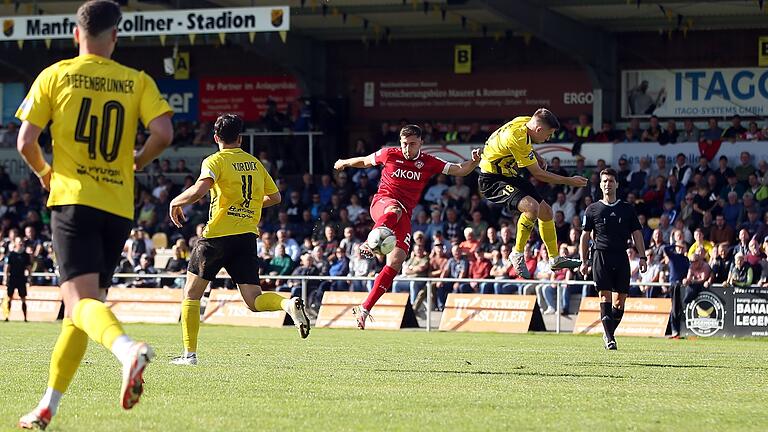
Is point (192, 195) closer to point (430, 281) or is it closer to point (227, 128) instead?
point (227, 128)

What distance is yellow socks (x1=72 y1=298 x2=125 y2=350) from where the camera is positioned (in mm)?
6508

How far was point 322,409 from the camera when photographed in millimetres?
8172

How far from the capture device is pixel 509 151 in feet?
47.2

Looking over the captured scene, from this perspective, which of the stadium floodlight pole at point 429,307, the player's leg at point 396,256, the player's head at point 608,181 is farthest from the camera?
the stadium floodlight pole at point 429,307

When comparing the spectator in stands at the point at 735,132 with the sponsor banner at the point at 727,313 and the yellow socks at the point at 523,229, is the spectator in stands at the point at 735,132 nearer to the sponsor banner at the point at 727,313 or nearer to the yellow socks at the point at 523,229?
the sponsor banner at the point at 727,313

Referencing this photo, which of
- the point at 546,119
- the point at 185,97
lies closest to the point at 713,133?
the point at 546,119

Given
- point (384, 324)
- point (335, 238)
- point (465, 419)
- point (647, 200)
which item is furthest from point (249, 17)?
point (465, 419)

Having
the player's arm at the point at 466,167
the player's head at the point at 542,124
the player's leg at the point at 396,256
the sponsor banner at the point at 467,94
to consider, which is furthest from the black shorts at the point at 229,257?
the sponsor banner at the point at 467,94

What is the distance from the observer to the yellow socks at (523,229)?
589 inches

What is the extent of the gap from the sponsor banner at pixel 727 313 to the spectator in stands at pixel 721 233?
2270 millimetres

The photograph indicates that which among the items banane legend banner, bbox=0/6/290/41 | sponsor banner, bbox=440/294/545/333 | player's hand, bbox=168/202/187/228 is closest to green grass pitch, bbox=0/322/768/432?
player's hand, bbox=168/202/187/228

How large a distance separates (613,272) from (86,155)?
1107 cm

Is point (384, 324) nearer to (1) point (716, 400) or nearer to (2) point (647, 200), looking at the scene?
(2) point (647, 200)

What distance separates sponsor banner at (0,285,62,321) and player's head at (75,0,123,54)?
1971 centimetres
